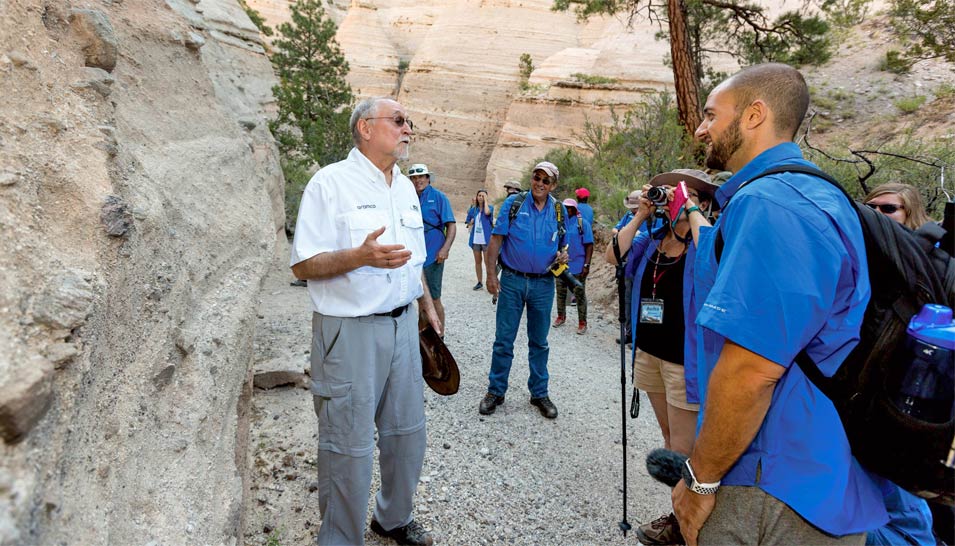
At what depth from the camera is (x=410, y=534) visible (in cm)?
284

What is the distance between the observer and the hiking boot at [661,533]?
9.80 ft

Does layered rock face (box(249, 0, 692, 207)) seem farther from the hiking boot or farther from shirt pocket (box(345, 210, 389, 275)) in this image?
shirt pocket (box(345, 210, 389, 275))

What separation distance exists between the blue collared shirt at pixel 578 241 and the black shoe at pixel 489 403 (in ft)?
5.88

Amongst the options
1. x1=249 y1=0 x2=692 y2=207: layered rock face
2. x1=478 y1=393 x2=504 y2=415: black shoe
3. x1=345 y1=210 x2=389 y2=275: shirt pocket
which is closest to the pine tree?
x1=249 y1=0 x2=692 y2=207: layered rock face

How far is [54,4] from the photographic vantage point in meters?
2.16

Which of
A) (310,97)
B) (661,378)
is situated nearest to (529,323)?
(661,378)

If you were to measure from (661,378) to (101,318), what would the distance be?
2.70 meters

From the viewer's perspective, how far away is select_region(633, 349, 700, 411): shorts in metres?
2.87

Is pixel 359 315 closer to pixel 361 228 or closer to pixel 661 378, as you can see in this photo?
pixel 361 228

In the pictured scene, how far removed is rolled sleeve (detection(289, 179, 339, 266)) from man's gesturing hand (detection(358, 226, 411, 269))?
26cm

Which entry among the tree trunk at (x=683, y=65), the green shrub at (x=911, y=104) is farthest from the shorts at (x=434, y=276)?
the green shrub at (x=911, y=104)

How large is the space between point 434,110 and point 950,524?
3003 centimetres

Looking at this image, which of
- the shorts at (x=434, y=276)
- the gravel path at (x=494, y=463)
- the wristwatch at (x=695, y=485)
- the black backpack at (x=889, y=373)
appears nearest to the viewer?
the black backpack at (x=889, y=373)

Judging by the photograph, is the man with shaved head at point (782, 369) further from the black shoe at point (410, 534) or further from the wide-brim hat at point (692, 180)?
the black shoe at point (410, 534)
